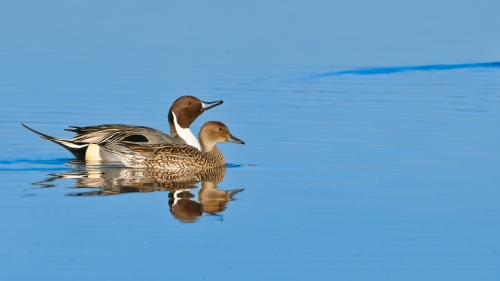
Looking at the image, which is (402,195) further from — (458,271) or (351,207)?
(458,271)

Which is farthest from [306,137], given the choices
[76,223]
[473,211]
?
[76,223]

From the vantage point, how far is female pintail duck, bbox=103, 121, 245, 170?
38.2 feet

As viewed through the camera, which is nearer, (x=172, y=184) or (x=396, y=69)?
(x=172, y=184)

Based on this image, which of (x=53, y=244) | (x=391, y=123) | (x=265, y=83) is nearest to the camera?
(x=53, y=244)

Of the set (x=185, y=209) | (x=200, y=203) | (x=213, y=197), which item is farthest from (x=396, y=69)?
(x=185, y=209)

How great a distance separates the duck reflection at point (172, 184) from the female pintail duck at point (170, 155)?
0.12m

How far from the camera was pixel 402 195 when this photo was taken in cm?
969

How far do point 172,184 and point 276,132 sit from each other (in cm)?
260

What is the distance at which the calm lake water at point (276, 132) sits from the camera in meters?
7.67

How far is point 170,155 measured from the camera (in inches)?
461

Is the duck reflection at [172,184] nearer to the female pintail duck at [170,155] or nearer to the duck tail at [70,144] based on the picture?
the female pintail duck at [170,155]

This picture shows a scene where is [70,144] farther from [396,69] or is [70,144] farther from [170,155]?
[396,69]

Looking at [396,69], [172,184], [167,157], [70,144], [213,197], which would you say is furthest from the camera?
[396,69]

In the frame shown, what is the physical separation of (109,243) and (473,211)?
10.3 ft
